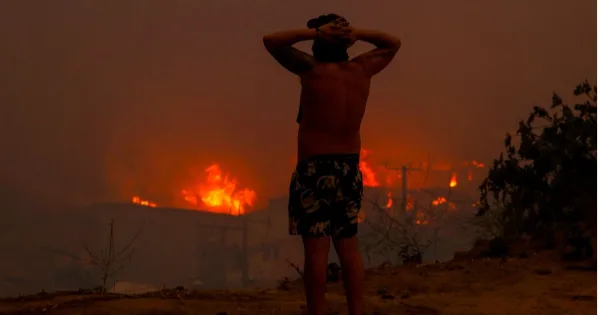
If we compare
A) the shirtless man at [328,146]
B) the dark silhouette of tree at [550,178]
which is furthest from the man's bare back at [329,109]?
the dark silhouette of tree at [550,178]

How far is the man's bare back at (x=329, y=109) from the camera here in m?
3.20

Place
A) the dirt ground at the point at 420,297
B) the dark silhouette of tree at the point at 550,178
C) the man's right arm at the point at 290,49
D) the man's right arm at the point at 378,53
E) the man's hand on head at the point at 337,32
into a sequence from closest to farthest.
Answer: the man's right arm at the point at 290,49
the man's hand on head at the point at 337,32
the man's right arm at the point at 378,53
the dirt ground at the point at 420,297
the dark silhouette of tree at the point at 550,178

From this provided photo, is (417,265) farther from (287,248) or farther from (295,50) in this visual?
(287,248)

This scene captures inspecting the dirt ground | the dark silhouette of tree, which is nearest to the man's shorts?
the dirt ground

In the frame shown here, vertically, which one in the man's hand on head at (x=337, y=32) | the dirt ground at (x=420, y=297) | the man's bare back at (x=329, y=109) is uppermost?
the man's hand on head at (x=337, y=32)

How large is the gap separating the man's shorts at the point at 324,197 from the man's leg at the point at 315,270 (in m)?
0.05

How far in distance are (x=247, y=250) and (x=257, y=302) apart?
1336 inches

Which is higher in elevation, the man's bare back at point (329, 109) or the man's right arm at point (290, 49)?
the man's right arm at point (290, 49)

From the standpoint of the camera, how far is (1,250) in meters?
41.0

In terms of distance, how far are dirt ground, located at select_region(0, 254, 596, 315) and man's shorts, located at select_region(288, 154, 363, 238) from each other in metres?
1.02

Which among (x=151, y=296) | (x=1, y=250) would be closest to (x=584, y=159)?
(x=151, y=296)

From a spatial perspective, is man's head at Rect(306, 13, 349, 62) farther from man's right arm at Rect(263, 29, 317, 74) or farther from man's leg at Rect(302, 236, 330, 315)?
man's leg at Rect(302, 236, 330, 315)

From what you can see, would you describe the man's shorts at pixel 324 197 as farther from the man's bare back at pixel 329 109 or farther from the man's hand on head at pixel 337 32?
the man's hand on head at pixel 337 32

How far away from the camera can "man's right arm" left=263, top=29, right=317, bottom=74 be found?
305 centimetres
